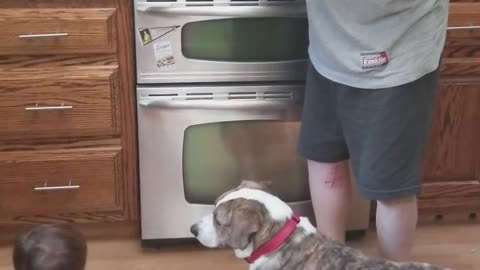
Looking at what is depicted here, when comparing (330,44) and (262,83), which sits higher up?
(330,44)

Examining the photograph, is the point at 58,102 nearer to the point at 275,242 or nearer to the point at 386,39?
the point at 275,242

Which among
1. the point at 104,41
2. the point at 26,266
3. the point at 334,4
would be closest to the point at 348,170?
the point at 334,4

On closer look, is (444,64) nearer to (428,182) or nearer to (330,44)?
(428,182)

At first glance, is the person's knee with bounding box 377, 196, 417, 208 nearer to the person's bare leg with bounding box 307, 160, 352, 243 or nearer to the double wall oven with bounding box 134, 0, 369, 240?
the person's bare leg with bounding box 307, 160, 352, 243

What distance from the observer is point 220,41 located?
6.17 feet

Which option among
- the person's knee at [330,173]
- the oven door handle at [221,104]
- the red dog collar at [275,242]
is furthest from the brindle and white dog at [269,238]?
the oven door handle at [221,104]

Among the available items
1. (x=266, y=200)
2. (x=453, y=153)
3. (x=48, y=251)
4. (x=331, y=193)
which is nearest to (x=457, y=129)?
(x=453, y=153)

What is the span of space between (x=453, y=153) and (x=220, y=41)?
794 millimetres

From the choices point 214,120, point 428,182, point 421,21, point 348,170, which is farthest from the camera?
point 428,182

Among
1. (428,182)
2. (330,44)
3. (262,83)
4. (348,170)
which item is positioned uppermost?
(330,44)

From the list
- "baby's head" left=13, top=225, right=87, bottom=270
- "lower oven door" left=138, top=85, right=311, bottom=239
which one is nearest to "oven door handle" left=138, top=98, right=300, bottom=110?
"lower oven door" left=138, top=85, right=311, bottom=239

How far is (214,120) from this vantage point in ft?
6.32

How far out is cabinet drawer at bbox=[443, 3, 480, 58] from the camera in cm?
199

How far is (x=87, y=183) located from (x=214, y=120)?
0.40 m
